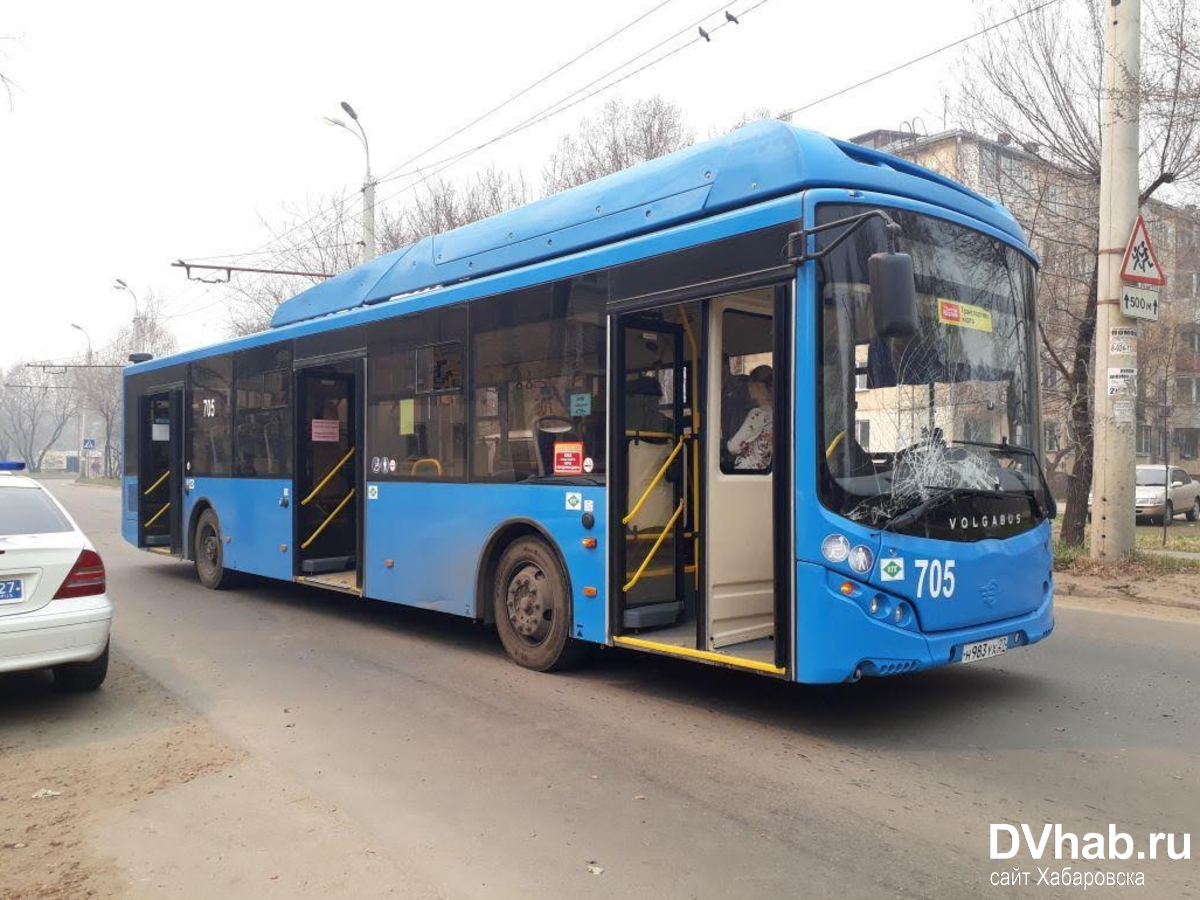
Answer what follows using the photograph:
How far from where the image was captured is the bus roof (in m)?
5.60

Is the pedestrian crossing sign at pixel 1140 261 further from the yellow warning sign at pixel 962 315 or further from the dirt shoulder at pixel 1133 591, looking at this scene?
the yellow warning sign at pixel 962 315

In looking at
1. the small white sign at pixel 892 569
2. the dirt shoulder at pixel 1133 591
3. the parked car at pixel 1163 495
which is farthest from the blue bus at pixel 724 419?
the parked car at pixel 1163 495

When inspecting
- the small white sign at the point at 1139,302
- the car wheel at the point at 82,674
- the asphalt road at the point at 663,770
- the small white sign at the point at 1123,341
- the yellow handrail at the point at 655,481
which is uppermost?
the small white sign at the point at 1139,302

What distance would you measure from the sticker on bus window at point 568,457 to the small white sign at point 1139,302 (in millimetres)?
7690

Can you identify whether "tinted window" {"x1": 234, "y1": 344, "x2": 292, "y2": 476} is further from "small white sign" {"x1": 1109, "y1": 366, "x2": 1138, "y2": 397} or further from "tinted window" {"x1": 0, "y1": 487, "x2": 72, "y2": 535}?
"small white sign" {"x1": 1109, "y1": 366, "x2": 1138, "y2": 397}

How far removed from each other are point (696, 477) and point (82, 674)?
4630 millimetres

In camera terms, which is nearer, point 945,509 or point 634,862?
point 634,862

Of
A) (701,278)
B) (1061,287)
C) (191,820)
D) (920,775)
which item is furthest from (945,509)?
(1061,287)

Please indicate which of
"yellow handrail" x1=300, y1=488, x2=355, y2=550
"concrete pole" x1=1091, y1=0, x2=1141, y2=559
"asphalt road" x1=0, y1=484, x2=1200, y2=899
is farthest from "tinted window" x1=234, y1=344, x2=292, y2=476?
"concrete pole" x1=1091, y1=0, x2=1141, y2=559

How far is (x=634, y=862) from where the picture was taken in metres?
3.82

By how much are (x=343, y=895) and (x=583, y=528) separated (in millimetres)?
3315

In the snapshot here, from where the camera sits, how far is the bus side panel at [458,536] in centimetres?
654

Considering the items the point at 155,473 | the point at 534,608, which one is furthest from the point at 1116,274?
the point at 155,473

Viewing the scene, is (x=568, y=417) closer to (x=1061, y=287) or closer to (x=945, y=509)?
(x=945, y=509)
